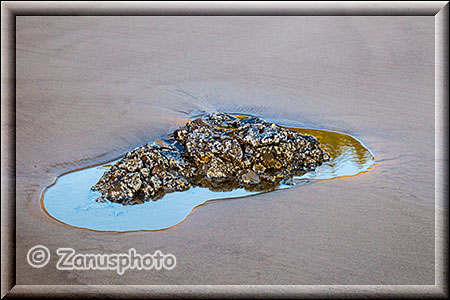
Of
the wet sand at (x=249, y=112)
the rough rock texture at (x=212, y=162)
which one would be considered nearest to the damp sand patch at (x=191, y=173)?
the rough rock texture at (x=212, y=162)

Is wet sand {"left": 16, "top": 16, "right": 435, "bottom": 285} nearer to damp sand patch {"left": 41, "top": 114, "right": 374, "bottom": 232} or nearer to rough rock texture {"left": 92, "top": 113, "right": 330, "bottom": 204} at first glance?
damp sand patch {"left": 41, "top": 114, "right": 374, "bottom": 232}

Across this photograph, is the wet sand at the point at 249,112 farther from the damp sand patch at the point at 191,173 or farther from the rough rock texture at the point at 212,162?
the rough rock texture at the point at 212,162

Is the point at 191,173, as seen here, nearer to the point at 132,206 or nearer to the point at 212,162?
the point at 212,162

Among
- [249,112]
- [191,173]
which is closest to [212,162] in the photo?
[191,173]

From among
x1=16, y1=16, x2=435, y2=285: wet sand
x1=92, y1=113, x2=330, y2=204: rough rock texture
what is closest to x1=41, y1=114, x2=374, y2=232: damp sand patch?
x1=92, y1=113, x2=330, y2=204: rough rock texture

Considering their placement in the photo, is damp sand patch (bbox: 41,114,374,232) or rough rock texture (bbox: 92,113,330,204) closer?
damp sand patch (bbox: 41,114,374,232)

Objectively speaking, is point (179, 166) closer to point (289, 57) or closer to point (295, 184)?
point (295, 184)

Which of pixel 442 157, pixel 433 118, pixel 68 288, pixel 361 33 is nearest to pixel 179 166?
pixel 68 288
